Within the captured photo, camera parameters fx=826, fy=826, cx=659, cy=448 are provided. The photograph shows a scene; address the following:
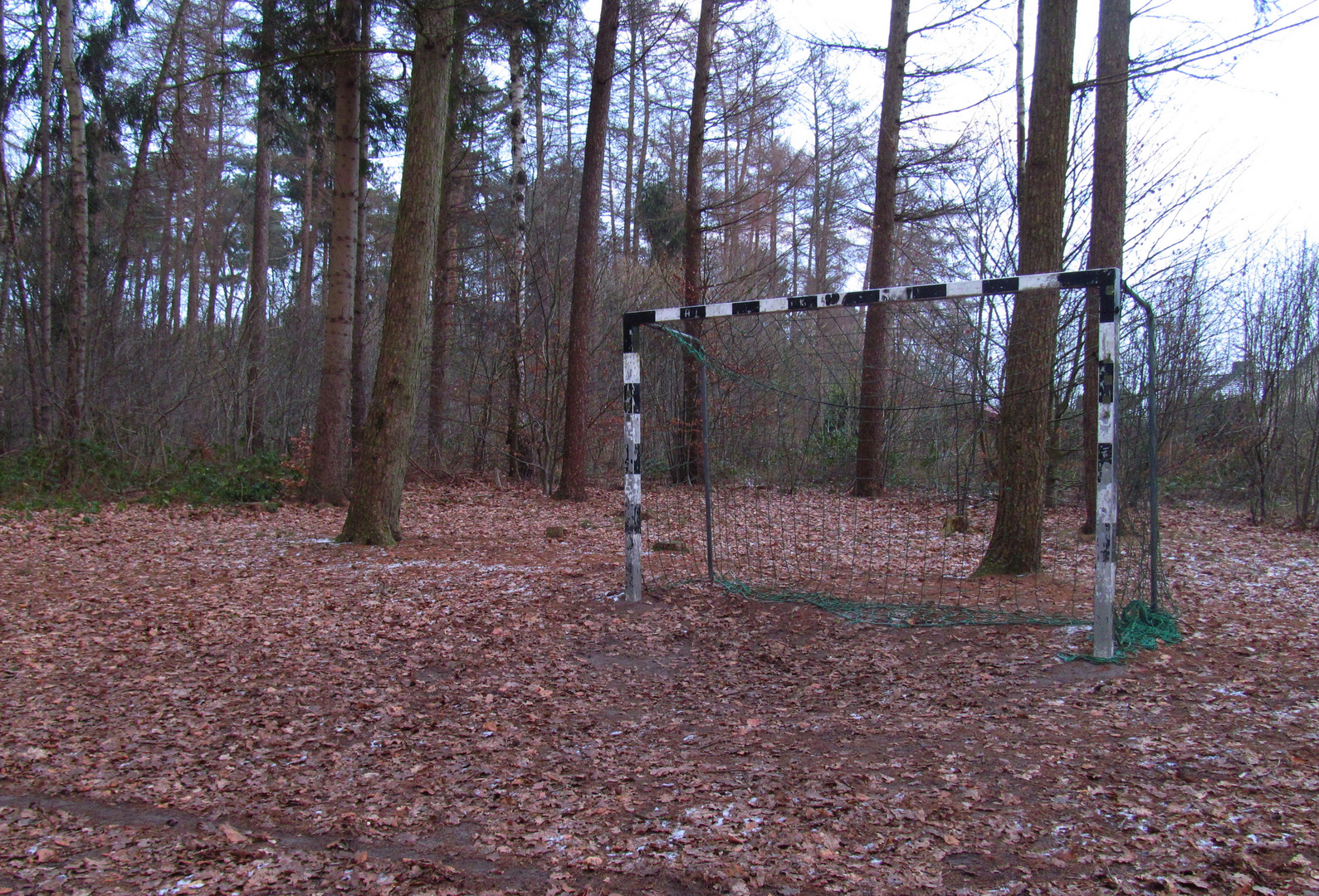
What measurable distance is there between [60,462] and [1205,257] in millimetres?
14940

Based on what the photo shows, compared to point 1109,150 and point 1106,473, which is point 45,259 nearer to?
point 1109,150

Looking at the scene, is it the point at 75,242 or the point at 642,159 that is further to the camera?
the point at 642,159

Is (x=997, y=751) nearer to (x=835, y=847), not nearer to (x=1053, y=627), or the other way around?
(x=835, y=847)

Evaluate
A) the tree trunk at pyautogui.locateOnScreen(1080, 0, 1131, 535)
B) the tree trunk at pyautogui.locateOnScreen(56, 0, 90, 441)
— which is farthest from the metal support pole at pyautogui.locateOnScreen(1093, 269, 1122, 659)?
the tree trunk at pyautogui.locateOnScreen(56, 0, 90, 441)

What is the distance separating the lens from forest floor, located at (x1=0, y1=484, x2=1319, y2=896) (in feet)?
8.75

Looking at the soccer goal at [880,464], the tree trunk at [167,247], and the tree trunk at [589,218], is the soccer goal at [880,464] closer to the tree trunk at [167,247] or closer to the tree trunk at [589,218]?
the tree trunk at [589,218]

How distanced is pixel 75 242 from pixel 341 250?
181 inches

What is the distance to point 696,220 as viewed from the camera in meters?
13.0

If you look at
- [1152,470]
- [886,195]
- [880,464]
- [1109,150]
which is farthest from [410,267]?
[886,195]

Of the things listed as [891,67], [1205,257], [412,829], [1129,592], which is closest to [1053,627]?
[1129,592]

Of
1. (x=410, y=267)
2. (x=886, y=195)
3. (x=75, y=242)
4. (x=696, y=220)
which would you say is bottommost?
(x=410, y=267)

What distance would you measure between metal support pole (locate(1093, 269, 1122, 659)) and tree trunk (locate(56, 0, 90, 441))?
41.4ft

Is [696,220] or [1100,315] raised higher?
[696,220]

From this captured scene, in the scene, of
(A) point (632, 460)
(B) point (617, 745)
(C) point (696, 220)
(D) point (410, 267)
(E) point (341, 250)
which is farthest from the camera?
(C) point (696, 220)
